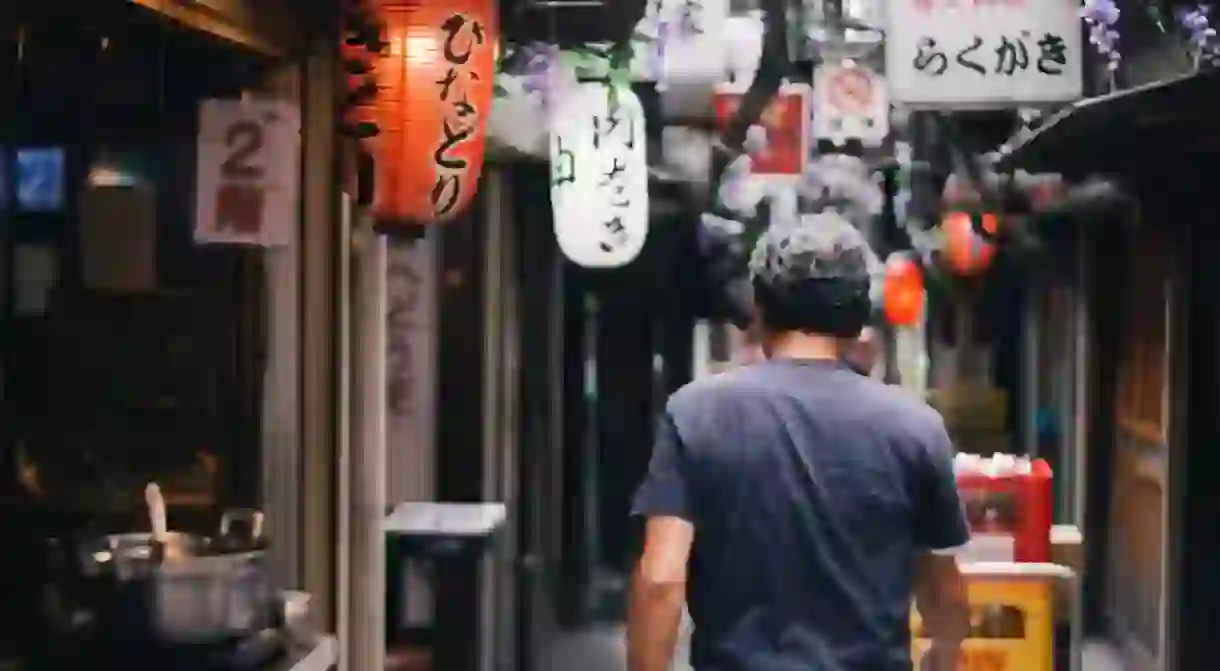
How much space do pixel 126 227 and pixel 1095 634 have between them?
33.6ft

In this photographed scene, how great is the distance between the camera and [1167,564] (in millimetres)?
11062

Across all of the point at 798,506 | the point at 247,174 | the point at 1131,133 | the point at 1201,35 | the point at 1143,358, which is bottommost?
the point at 798,506

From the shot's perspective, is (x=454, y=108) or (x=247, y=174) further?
(x=454, y=108)

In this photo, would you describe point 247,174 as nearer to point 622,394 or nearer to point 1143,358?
point 1143,358

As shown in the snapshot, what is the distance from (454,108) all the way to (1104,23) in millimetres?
4438

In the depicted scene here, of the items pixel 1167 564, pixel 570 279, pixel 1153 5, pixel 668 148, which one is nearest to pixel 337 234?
pixel 1153 5

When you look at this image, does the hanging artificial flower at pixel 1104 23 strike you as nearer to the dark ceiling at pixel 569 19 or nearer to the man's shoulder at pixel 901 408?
the dark ceiling at pixel 569 19

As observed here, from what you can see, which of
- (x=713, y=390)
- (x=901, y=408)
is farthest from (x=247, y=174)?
(x=901, y=408)

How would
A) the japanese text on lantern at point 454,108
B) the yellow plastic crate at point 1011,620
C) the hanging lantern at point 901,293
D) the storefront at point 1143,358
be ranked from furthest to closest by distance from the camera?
1. the hanging lantern at point 901,293
2. the storefront at point 1143,358
3. the yellow plastic crate at point 1011,620
4. the japanese text on lantern at point 454,108

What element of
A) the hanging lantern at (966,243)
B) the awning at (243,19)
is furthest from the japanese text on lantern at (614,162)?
the hanging lantern at (966,243)

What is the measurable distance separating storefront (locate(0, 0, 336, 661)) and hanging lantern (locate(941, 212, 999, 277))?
345 inches

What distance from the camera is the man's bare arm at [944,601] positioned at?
4422 millimetres

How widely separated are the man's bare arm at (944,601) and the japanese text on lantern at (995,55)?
178 inches

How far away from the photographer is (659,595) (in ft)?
13.6
